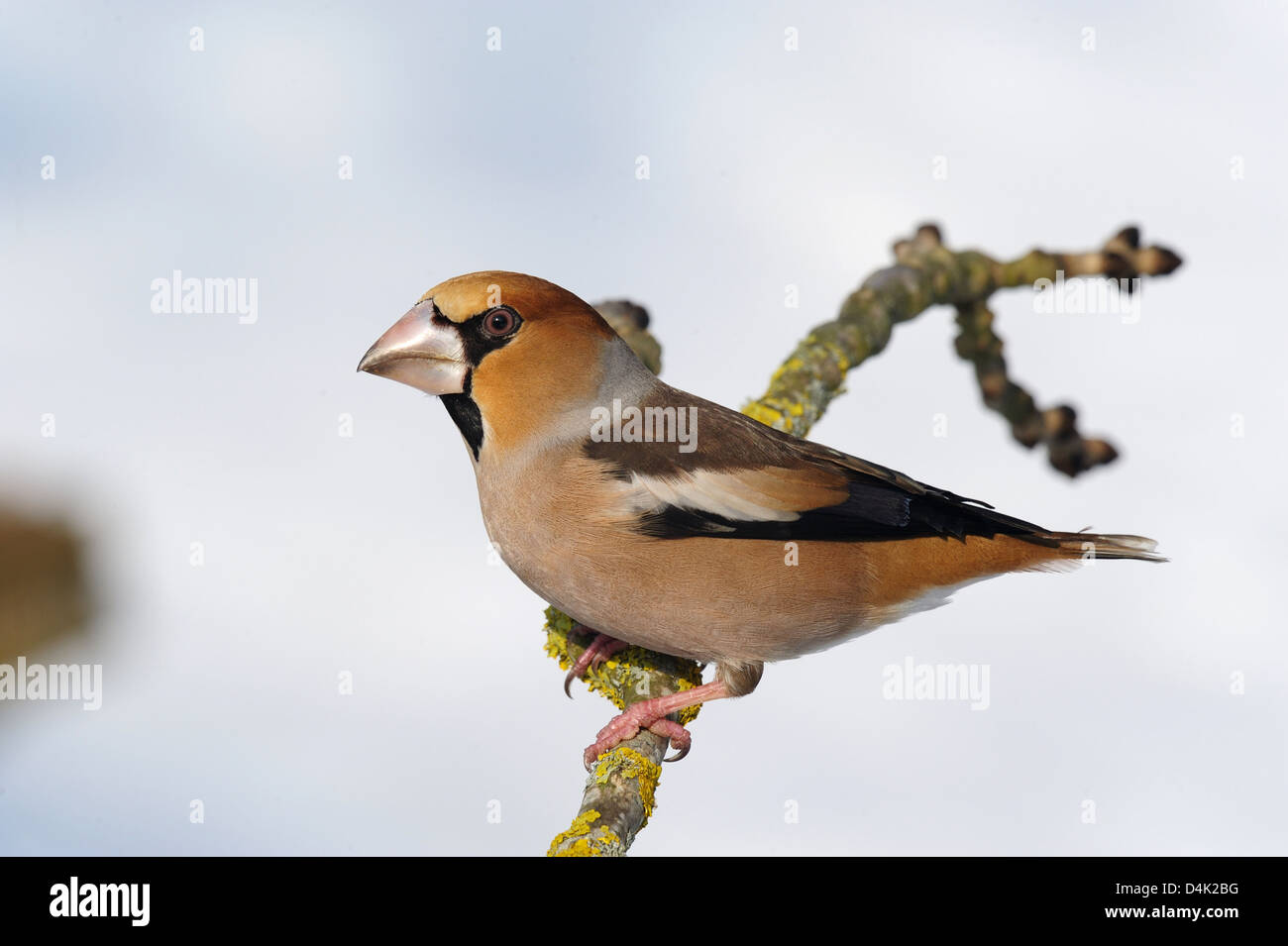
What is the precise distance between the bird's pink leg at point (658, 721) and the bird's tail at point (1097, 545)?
3.96ft

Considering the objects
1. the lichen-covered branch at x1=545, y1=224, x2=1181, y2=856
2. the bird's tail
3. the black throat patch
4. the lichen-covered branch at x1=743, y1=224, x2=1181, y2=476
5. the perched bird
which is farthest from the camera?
the lichen-covered branch at x1=743, y1=224, x2=1181, y2=476

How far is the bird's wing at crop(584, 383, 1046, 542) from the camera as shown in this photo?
3.37m

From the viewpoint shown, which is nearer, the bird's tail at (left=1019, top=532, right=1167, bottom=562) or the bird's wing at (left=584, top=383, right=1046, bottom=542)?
the bird's wing at (left=584, top=383, right=1046, bottom=542)

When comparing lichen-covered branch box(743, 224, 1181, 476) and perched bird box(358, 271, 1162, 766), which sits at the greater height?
lichen-covered branch box(743, 224, 1181, 476)

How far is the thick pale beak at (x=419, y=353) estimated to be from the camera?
3.37 m

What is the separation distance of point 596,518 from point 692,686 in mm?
786

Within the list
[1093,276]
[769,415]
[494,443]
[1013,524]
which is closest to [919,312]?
[1093,276]

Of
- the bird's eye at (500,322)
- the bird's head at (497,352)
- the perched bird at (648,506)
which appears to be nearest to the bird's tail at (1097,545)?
the perched bird at (648,506)

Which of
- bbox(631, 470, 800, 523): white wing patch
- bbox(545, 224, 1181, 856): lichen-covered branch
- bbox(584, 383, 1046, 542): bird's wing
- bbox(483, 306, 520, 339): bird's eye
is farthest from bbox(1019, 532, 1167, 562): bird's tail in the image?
bbox(483, 306, 520, 339): bird's eye

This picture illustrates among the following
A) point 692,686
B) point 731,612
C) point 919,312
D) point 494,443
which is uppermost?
point 919,312

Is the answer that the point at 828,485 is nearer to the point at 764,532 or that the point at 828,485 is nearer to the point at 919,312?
the point at 764,532

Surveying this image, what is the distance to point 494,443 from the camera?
3451 mm

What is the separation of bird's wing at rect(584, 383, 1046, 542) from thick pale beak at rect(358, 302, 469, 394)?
0.51 meters

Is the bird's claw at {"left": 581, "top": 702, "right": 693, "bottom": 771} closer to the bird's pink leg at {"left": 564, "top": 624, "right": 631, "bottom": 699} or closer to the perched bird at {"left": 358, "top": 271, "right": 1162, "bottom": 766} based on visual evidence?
the perched bird at {"left": 358, "top": 271, "right": 1162, "bottom": 766}
